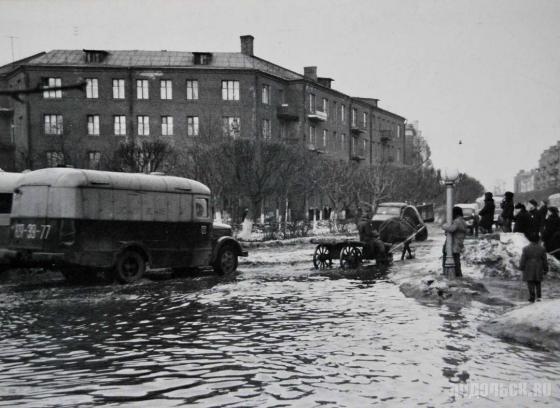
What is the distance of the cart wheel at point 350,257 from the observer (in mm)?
18812

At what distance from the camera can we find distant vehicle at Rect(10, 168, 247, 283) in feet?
47.1

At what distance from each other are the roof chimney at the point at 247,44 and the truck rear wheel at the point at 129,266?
42.7m

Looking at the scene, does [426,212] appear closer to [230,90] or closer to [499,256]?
[230,90]

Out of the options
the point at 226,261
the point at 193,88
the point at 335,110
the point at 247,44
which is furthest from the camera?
the point at 335,110

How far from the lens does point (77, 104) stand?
49469 mm

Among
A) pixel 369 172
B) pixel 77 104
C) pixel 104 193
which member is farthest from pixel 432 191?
pixel 104 193

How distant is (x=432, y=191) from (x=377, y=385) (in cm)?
5891

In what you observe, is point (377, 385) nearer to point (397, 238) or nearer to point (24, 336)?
point (24, 336)

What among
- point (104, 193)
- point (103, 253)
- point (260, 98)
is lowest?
point (103, 253)

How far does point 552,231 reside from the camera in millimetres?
15812

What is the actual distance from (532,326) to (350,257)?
33.6ft

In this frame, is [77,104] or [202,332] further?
[77,104]

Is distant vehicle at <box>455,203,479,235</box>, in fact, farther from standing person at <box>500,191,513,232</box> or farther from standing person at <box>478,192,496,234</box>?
standing person at <box>500,191,513,232</box>

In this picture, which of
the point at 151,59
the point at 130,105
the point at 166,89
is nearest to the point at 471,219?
the point at 166,89
